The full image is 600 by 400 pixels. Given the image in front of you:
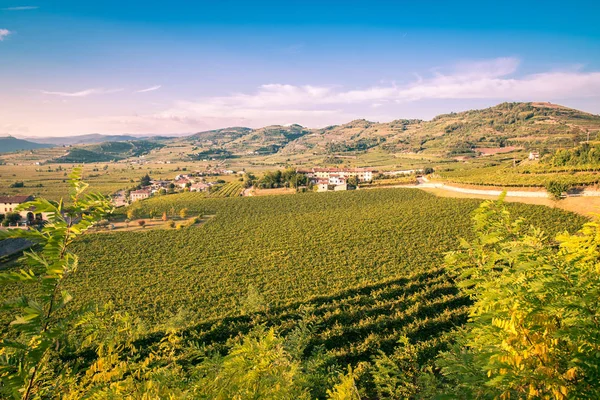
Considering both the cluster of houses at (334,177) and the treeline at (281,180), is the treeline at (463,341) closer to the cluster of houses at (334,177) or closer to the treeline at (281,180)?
the cluster of houses at (334,177)

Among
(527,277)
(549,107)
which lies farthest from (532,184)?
(549,107)

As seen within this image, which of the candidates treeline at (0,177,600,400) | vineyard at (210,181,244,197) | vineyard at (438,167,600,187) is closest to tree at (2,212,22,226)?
vineyard at (210,181,244,197)

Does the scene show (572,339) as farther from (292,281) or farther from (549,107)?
(549,107)

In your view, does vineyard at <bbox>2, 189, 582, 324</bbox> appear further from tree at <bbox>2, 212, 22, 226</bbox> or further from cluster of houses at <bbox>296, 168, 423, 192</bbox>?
cluster of houses at <bbox>296, 168, 423, 192</bbox>

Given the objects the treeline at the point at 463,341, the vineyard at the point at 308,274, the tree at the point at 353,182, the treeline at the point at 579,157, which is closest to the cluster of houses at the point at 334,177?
the tree at the point at 353,182

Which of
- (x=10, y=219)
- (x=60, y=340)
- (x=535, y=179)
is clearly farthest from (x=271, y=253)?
(x=10, y=219)

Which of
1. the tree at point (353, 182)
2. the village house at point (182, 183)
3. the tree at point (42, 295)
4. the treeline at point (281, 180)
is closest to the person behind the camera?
the tree at point (42, 295)

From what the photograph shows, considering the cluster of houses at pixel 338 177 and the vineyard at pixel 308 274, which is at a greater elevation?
the cluster of houses at pixel 338 177

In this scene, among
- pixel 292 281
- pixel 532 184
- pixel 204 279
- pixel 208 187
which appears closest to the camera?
pixel 292 281
